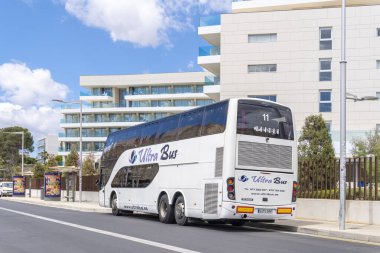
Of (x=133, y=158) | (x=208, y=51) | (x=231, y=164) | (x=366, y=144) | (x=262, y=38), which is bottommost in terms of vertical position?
(x=231, y=164)

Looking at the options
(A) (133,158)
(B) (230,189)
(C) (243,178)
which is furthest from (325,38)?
(B) (230,189)

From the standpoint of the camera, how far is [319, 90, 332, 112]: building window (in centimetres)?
4803

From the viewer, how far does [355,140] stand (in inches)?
1699

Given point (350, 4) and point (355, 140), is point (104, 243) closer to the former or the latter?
point (355, 140)

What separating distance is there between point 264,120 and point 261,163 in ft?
4.39

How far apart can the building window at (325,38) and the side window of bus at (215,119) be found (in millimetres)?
33290

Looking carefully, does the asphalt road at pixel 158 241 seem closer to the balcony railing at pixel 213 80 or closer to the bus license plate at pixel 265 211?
the bus license plate at pixel 265 211

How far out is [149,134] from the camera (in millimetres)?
22000

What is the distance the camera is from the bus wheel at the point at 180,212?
18531 mm

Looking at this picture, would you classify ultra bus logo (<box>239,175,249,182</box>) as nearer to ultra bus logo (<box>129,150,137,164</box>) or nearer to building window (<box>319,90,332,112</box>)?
ultra bus logo (<box>129,150,137,164</box>)

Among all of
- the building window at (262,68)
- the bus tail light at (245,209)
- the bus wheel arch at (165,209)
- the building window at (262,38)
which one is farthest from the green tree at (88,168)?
the bus tail light at (245,209)

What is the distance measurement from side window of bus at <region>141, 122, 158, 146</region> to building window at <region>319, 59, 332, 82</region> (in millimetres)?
29450

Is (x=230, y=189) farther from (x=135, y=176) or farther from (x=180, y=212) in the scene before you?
(x=135, y=176)

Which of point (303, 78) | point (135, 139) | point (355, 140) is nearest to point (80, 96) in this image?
point (303, 78)
